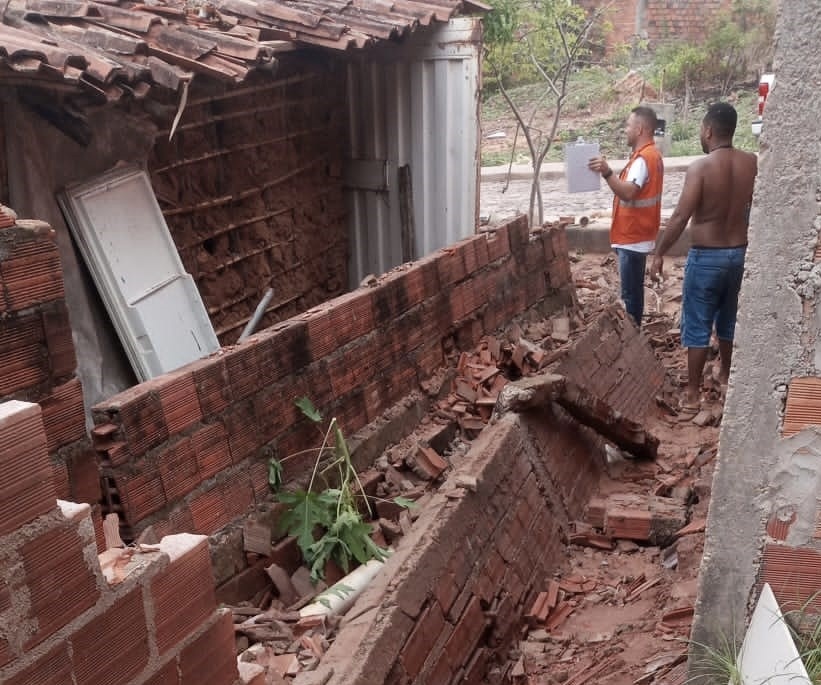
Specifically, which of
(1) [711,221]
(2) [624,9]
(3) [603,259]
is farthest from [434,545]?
(2) [624,9]

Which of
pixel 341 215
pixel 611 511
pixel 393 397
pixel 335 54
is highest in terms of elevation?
pixel 335 54

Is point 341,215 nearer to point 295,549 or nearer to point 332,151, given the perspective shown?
point 332,151

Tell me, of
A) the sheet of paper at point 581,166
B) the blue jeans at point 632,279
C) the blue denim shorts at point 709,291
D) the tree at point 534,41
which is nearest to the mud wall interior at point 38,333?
the blue denim shorts at point 709,291

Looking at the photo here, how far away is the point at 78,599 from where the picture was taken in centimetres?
183

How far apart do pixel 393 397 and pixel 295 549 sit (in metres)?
1.34

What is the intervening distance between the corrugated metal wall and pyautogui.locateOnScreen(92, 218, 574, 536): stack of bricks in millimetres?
858

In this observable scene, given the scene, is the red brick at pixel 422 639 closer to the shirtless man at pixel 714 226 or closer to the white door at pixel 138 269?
the white door at pixel 138 269

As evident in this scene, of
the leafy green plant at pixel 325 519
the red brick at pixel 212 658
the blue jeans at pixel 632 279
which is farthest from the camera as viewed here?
the blue jeans at pixel 632 279

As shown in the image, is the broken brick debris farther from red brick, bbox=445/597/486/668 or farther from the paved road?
the paved road

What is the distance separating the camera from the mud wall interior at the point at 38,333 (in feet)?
7.03

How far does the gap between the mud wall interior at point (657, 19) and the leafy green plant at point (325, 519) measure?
18.0 meters

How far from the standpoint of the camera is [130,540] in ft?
11.4

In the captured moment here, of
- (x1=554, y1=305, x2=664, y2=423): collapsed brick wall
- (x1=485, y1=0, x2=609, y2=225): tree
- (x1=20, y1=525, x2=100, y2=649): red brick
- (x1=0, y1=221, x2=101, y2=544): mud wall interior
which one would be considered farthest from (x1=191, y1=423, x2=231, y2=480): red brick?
(x1=485, y1=0, x2=609, y2=225): tree

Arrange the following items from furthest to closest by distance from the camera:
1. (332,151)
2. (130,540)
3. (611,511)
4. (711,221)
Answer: (332,151)
(711,221)
(611,511)
(130,540)
